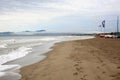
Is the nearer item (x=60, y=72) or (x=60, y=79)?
(x=60, y=79)

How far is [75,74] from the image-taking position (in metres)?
9.88

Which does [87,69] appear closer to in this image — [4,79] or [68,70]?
[68,70]

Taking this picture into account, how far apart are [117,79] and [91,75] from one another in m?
1.10

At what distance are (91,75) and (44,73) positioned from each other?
238cm

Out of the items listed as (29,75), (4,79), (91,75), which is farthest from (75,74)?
(4,79)

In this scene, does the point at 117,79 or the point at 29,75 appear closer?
the point at 117,79

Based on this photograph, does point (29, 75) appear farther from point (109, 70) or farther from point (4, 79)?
point (109, 70)

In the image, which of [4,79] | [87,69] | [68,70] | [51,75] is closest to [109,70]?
[87,69]

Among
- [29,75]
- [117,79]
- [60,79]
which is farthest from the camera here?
[29,75]

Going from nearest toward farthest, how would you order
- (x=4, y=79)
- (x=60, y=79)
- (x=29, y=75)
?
(x=60, y=79) < (x=4, y=79) < (x=29, y=75)

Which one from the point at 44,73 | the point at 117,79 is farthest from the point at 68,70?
the point at 117,79

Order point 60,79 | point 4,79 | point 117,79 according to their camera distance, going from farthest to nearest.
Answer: point 4,79 → point 60,79 → point 117,79

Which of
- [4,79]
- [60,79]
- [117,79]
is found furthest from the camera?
[4,79]

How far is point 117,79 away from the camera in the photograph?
29.0 ft
